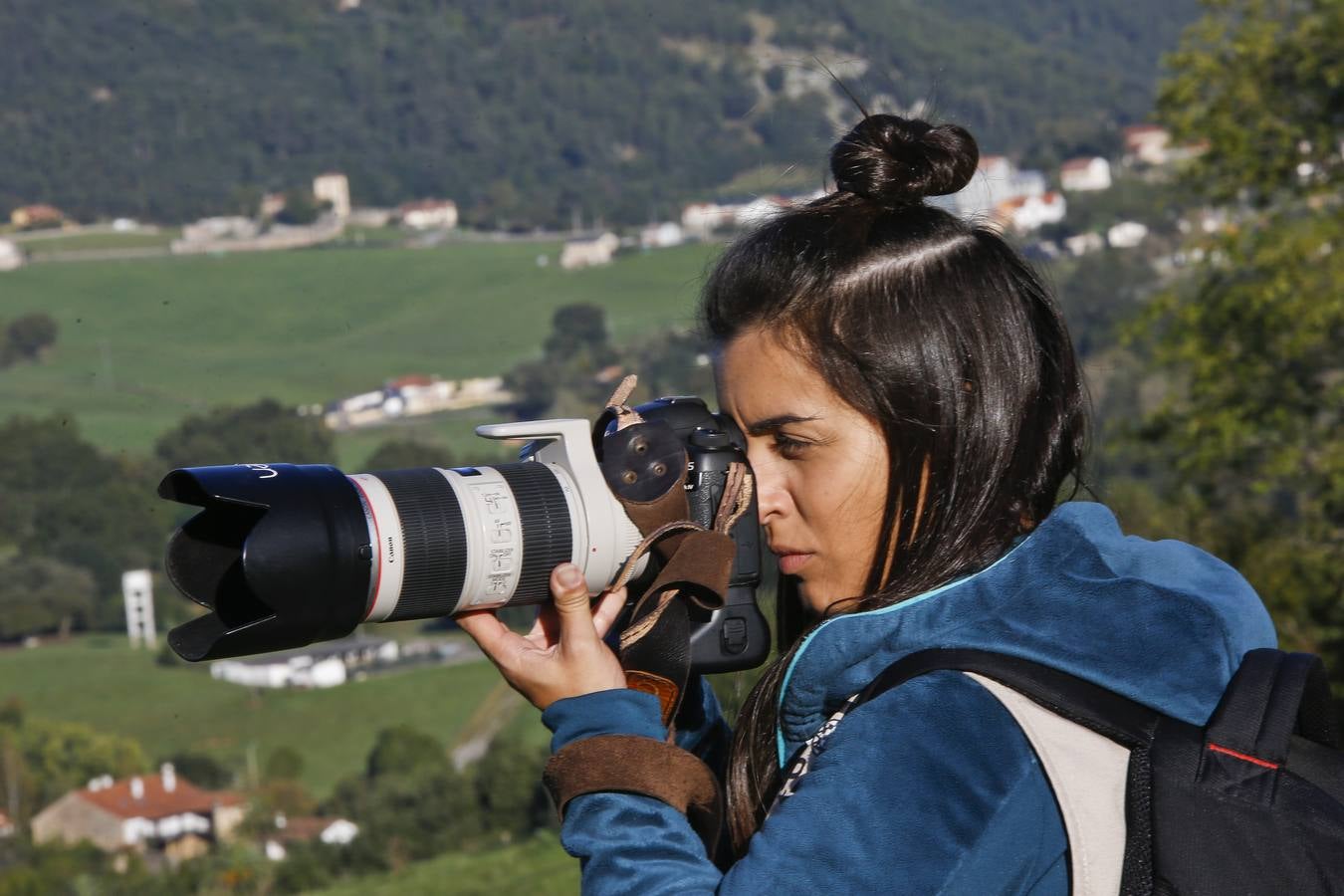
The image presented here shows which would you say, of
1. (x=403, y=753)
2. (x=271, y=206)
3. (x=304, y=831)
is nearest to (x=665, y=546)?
(x=304, y=831)

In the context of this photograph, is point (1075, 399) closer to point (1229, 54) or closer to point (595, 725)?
point (595, 725)

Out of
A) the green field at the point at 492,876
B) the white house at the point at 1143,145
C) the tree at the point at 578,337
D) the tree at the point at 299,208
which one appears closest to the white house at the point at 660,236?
the tree at the point at 578,337

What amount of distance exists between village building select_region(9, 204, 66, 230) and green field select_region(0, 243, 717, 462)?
7.99 ft

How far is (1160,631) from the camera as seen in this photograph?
1213 millimetres

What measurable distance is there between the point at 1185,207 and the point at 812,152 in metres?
12.8

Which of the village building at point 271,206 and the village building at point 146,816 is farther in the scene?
the village building at point 271,206

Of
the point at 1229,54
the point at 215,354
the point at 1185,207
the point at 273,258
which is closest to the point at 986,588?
the point at 1229,54

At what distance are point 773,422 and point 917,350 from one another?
0.54 feet

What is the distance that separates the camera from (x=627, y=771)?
Result: 1306 mm

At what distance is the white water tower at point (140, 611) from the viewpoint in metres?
31.3

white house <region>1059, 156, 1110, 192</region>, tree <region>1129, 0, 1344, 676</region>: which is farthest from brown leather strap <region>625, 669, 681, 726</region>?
white house <region>1059, 156, 1110, 192</region>

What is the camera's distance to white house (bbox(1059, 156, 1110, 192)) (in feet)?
180

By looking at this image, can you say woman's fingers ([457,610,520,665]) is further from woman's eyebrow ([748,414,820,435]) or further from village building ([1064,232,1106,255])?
village building ([1064,232,1106,255])

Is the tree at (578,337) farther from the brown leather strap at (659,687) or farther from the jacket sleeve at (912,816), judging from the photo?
the jacket sleeve at (912,816)
